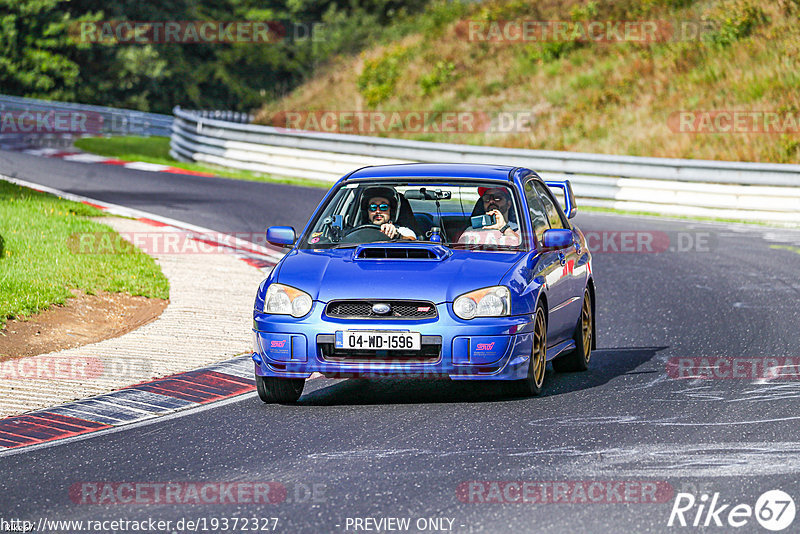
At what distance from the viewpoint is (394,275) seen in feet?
27.0

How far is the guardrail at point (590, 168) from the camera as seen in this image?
21.8m

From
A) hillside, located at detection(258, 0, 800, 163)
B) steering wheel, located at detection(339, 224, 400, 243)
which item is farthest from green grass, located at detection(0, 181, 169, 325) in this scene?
hillside, located at detection(258, 0, 800, 163)

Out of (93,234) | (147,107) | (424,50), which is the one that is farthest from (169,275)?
(147,107)

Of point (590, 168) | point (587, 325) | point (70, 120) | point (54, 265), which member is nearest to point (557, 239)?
point (587, 325)

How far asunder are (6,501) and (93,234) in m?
10.1

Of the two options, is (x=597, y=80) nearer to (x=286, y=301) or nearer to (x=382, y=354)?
(x=286, y=301)

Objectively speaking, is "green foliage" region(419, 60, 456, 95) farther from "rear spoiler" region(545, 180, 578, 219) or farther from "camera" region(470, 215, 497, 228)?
"camera" region(470, 215, 497, 228)

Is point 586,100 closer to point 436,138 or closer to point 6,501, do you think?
point 436,138

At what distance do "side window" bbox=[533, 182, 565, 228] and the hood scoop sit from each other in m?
1.79

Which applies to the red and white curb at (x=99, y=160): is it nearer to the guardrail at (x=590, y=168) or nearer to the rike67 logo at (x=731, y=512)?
the guardrail at (x=590, y=168)

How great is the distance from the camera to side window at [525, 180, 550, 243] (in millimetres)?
9500

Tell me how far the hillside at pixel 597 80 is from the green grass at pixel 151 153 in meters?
4.00

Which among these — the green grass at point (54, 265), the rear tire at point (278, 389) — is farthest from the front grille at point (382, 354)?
the green grass at point (54, 265)

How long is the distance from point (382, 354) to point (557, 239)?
1701 millimetres
